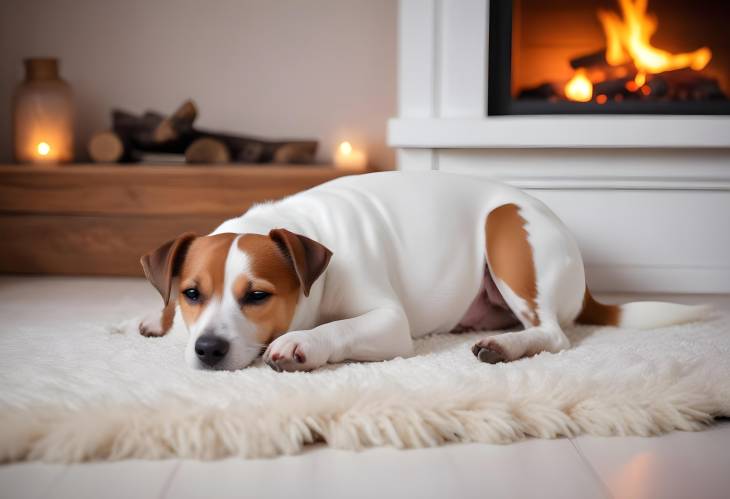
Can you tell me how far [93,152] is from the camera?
3324 mm

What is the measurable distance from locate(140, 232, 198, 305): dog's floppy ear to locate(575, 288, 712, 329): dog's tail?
1.07 meters

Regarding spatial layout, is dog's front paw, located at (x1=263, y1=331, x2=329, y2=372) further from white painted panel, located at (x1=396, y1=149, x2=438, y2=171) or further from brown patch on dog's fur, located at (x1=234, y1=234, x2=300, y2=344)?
white painted panel, located at (x1=396, y1=149, x2=438, y2=171)

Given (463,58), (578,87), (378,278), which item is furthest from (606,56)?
(378,278)

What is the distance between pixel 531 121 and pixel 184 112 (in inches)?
57.9

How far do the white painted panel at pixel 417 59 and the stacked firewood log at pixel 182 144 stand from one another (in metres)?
0.69

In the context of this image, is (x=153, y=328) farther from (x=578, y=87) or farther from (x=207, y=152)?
(x=578, y=87)

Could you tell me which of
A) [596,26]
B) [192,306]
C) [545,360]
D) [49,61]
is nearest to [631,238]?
[596,26]

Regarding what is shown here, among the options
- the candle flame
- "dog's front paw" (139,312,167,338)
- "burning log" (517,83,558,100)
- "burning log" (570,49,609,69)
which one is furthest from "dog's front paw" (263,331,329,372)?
the candle flame

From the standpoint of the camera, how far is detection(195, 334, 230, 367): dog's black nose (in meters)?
1.58

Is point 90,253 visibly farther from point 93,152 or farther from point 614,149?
point 614,149

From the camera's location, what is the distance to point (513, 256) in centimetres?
197

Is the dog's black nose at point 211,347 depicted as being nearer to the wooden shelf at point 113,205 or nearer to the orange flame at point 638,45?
the wooden shelf at point 113,205

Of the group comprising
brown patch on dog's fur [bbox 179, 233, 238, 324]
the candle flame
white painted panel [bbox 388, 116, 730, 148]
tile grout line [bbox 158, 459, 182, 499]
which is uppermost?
white painted panel [bbox 388, 116, 730, 148]

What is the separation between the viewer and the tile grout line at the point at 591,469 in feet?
3.91
